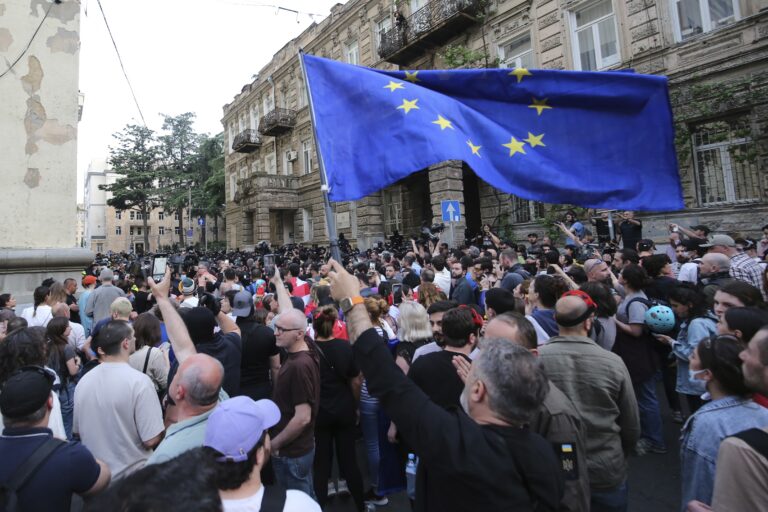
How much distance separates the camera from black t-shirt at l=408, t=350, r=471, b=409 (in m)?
2.51

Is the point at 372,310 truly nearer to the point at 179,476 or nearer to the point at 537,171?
the point at 537,171

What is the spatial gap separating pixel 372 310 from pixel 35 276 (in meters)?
5.44

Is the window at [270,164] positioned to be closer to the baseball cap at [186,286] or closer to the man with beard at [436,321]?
the baseball cap at [186,286]

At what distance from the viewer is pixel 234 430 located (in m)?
1.46

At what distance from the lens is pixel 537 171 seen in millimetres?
3898

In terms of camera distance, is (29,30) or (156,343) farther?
(29,30)

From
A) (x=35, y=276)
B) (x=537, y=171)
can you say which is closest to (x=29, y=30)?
(x=35, y=276)

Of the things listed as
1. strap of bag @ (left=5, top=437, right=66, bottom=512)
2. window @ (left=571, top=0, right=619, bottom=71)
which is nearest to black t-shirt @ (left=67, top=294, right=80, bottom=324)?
strap of bag @ (left=5, top=437, right=66, bottom=512)

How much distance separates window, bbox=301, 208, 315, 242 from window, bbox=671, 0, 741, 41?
19496mm

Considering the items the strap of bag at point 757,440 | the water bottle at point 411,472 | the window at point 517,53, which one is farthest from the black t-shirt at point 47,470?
the window at point 517,53

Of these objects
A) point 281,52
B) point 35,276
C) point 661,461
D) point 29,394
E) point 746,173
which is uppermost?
point 281,52

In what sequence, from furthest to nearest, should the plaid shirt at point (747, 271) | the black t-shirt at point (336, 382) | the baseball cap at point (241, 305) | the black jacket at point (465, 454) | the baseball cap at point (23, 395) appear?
1. the plaid shirt at point (747, 271)
2. the baseball cap at point (241, 305)
3. the black t-shirt at point (336, 382)
4. the baseball cap at point (23, 395)
5. the black jacket at point (465, 454)

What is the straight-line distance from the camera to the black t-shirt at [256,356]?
3783 millimetres

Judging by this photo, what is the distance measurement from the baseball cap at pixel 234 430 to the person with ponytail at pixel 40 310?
15.3ft
